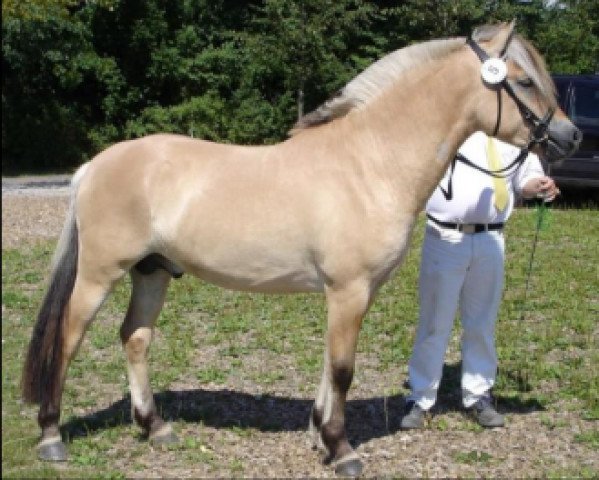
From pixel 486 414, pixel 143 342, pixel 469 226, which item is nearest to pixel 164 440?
pixel 143 342

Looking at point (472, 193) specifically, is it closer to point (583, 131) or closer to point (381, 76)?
point (381, 76)

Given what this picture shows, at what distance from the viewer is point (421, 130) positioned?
4078 millimetres

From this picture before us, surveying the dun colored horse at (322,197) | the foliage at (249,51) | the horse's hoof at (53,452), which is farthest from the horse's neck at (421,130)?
the foliage at (249,51)

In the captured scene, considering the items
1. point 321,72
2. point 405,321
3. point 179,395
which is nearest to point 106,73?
point 321,72

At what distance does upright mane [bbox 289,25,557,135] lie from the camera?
13.3 ft

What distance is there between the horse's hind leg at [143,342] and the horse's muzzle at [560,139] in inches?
81.6

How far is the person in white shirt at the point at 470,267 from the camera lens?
15.1 ft

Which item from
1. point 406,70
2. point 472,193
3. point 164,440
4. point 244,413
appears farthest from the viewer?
point 244,413

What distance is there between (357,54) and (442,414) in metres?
19.4

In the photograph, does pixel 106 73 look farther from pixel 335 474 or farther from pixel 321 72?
pixel 335 474

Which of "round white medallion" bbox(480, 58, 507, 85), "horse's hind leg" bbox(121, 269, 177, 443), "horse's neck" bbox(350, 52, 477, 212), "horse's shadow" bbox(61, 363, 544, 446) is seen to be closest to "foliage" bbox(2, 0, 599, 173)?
"horse's shadow" bbox(61, 363, 544, 446)

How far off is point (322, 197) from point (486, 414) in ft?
5.92

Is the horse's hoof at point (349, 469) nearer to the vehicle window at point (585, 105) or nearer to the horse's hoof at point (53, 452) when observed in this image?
the horse's hoof at point (53, 452)

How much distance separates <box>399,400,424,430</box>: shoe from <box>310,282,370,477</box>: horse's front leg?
67 cm
